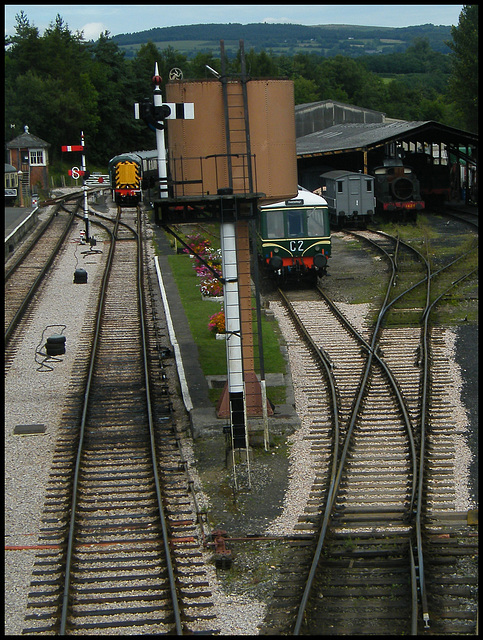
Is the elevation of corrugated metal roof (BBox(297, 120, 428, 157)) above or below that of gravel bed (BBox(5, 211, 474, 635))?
above

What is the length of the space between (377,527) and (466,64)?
53.1 metres

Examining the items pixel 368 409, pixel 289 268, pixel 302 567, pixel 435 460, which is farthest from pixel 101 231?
pixel 302 567

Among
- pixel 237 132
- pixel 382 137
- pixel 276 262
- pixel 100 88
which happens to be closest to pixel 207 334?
pixel 276 262

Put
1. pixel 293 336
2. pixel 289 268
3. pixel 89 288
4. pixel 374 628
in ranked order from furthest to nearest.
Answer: pixel 89 288
pixel 289 268
pixel 293 336
pixel 374 628

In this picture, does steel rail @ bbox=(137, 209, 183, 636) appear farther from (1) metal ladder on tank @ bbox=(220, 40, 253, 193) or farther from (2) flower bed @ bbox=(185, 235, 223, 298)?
(1) metal ladder on tank @ bbox=(220, 40, 253, 193)

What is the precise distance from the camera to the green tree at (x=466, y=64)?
58469mm

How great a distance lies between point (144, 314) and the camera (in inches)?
946

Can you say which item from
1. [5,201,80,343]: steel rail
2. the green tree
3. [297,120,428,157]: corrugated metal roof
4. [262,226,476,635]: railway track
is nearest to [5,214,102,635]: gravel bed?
[5,201,80,343]: steel rail

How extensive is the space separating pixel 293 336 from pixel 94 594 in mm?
12415

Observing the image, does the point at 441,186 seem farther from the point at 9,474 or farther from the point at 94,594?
the point at 94,594

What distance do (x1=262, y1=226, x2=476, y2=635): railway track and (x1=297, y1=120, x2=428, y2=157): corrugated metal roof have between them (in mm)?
25504

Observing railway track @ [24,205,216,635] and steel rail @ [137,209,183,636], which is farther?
railway track @ [24,205,216,635]

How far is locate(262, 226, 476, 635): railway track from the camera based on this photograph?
9.15 m

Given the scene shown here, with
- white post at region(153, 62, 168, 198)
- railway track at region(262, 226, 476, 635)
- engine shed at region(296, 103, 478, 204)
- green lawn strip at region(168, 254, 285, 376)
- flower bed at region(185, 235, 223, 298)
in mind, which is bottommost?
railway track at region(262, 226, 476, 635)
